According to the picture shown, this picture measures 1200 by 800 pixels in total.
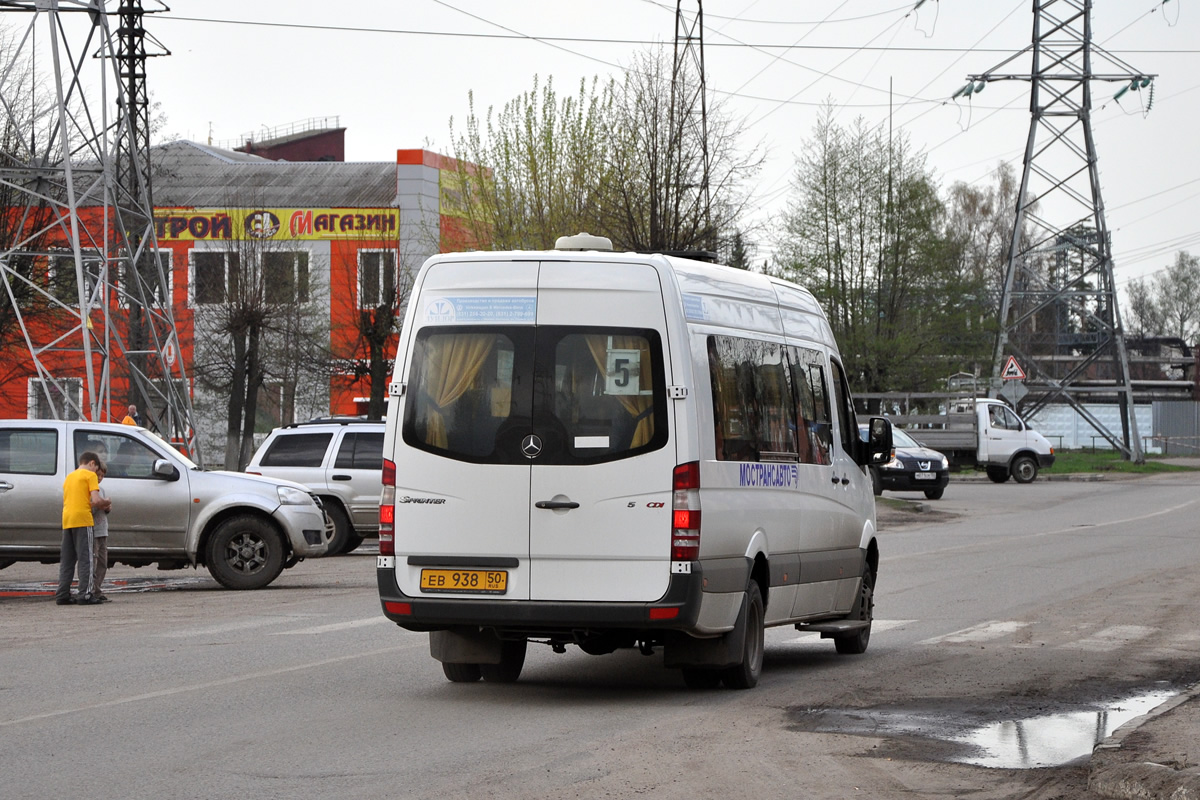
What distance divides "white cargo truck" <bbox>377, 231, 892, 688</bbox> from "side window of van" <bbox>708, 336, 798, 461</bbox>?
3 cm

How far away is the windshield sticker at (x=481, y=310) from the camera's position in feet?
30.9

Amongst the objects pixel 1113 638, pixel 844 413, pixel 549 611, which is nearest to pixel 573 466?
pixel 549 611

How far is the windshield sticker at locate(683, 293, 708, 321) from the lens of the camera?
9484 mm

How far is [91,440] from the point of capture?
17.5 metres

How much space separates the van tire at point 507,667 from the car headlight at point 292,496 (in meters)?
8.05

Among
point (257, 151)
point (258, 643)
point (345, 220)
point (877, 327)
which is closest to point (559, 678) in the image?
point (258, 643)

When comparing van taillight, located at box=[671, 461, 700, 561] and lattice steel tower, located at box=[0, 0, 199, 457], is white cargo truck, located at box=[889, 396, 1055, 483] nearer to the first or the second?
lattice steel tower, located at box=[0, 0, 199, 457]

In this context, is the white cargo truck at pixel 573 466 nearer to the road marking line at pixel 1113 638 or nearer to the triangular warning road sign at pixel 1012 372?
the road marking line at pixel 1113 638

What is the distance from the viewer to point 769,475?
10.2 meters

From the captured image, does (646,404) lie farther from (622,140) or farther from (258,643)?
(622,140)

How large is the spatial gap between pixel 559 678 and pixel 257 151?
71.4 metres

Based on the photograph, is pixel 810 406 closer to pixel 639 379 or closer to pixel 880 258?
pixel 639 379

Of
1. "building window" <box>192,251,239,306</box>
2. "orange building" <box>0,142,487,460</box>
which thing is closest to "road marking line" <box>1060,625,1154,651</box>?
"orange building" <box>0,142,487,460</box>

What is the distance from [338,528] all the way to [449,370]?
45.9 feet
